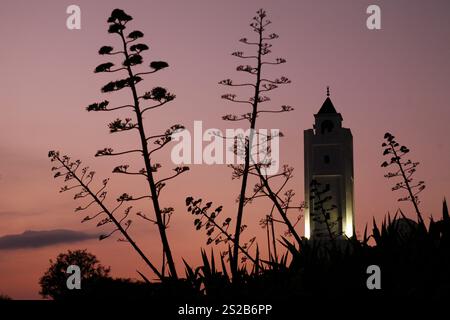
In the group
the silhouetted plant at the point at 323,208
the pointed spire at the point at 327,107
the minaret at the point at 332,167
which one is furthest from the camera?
the pointed spire at the point at 327,107

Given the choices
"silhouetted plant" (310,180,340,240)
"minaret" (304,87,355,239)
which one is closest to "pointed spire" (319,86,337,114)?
"minaret" (304,87,355,239)

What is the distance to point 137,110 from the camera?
61.0 ft

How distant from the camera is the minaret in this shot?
6128cm

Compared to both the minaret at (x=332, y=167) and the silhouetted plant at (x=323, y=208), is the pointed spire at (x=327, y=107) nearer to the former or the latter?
the minaret at (x=332, y=167)

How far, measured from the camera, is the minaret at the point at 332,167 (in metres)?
61.3

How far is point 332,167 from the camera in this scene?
62.1 m

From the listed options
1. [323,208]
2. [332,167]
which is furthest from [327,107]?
[323,208]

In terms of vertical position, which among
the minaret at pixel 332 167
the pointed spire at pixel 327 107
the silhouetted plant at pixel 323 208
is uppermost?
the pointed spire at pixel 327 107

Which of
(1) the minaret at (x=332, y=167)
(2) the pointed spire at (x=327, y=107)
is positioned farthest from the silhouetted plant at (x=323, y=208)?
(2) the pointed spire at (x=327, y=107)

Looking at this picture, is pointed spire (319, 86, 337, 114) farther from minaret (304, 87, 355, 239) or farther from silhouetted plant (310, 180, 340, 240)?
silhouetted plant (310, 180, 340, 240)

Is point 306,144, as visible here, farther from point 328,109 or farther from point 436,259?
point 436,259

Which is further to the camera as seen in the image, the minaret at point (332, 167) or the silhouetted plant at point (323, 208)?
the minaret at point (332, 167)

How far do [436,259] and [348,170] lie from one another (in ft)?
180
